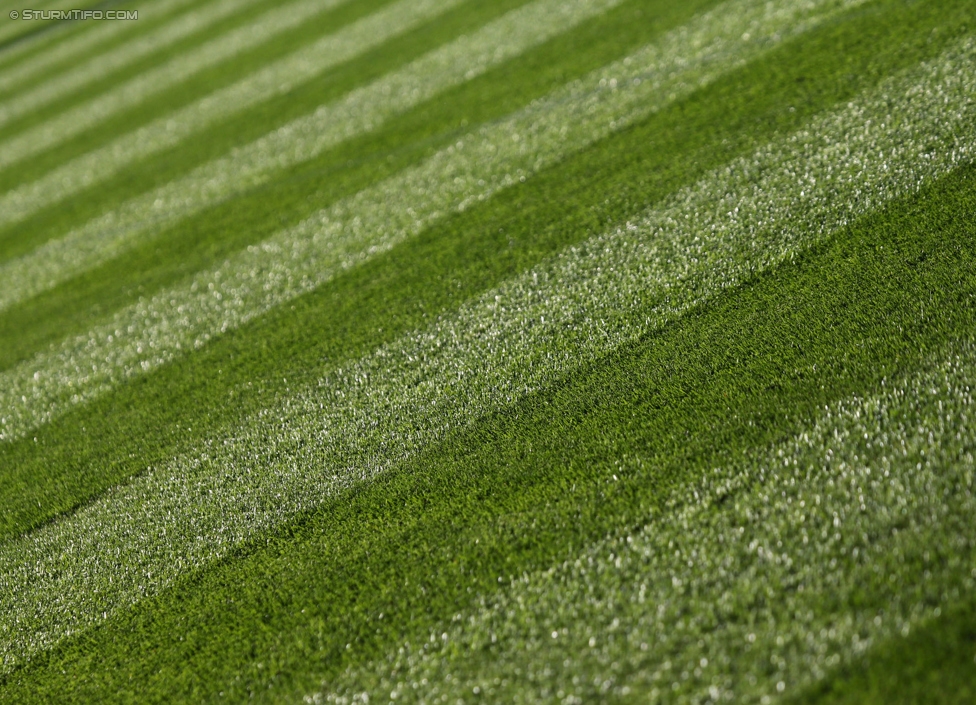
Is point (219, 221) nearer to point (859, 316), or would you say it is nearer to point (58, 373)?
point (58, 373)

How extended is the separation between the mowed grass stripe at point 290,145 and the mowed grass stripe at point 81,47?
144 inches

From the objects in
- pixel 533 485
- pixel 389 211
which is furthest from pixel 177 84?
pixel 533 485

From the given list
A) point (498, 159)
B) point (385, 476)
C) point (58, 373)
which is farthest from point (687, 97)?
point (58, 373)

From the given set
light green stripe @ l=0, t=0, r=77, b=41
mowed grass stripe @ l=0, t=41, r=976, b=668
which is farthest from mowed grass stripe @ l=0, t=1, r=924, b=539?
light green stripe @ l=0, t=0, r=77, b=41

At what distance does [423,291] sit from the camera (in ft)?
9.30

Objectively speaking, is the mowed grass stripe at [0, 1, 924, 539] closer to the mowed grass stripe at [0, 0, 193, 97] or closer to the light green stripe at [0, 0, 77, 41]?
the mowed grass stripe at [0, 0, 193, 97]

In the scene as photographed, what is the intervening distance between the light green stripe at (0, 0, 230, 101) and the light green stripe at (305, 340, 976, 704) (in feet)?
22.1

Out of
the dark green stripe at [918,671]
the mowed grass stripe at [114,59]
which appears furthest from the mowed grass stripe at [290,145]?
the dark green stripe at [918,671]

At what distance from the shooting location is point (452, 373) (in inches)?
94.7

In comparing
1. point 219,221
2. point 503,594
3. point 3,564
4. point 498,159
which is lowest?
point 503,594

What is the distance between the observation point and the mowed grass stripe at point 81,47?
7.30 meters

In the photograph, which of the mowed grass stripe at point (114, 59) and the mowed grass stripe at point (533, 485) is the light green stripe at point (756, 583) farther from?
the mowed grass stripe at point (114, 59)

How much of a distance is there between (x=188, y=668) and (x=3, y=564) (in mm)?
915

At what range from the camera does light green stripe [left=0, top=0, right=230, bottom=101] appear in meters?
6.73
